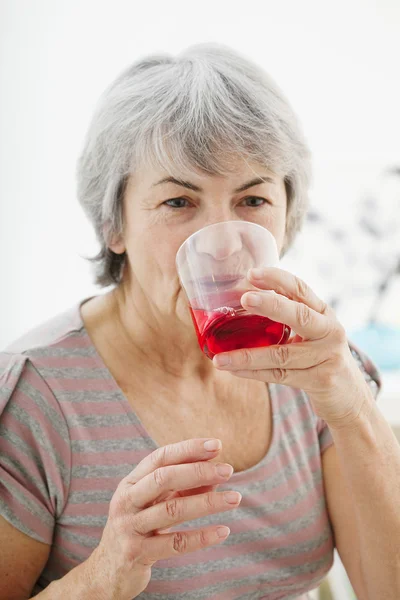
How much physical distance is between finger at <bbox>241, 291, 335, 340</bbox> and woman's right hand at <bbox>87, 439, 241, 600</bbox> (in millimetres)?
193

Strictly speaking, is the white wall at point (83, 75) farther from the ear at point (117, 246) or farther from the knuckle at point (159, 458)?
the knuckle at point (159, 458)

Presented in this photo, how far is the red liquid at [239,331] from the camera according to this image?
91cm

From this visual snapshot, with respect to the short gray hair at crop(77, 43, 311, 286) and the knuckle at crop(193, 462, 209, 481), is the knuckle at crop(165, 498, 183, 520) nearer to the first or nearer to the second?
the knuckle at crop(193, 462, 209, 481)

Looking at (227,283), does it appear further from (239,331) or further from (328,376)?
(328,376)

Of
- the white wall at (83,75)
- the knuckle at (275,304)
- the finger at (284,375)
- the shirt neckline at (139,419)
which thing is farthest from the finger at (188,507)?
the white wall at (83,75)

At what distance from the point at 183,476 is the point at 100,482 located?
404 millimetres

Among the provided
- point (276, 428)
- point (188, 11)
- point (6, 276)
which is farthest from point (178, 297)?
point (188, 11)

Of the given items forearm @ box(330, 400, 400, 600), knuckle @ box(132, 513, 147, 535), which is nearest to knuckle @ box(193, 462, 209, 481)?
knuckle @ box(132, 513, 147, 535)

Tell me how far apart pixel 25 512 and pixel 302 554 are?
23.6 inches

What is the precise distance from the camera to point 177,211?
1.19m

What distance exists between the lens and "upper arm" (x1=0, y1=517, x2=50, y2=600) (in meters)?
1.13

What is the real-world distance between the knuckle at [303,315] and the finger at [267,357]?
51mm

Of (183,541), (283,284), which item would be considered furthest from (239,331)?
(183,541)

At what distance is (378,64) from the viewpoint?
297 centimetres
